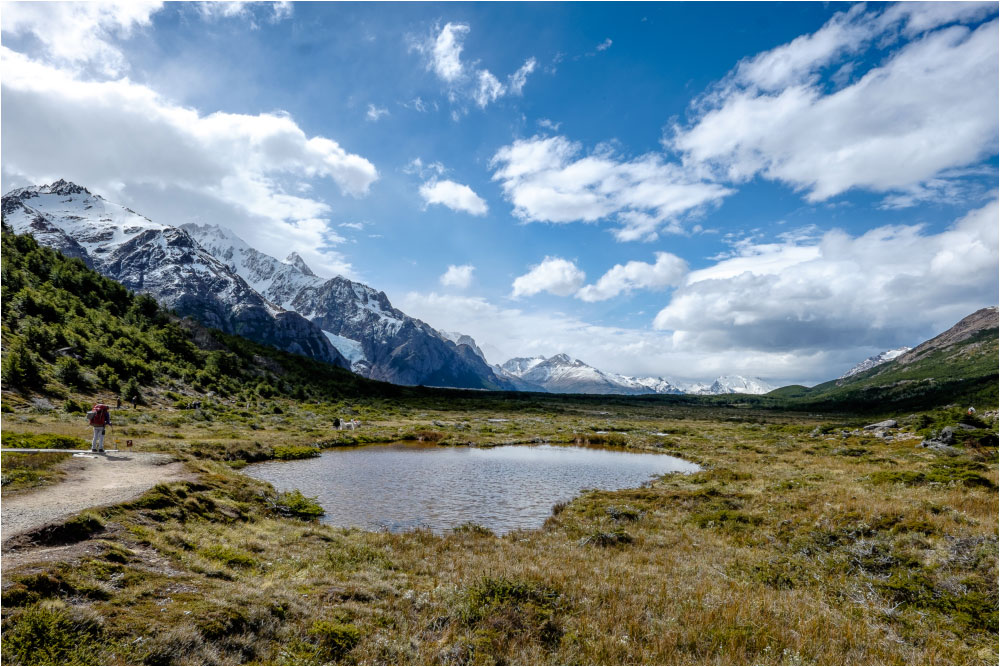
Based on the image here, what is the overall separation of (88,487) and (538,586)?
19.0 m

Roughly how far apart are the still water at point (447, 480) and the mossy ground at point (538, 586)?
117 inches

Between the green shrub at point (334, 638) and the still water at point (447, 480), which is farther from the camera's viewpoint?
the still water at point (447, 480)

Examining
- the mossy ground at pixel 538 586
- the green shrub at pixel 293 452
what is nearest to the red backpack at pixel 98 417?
the mossy ground at pixel 538 586

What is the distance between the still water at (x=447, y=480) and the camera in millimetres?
26000

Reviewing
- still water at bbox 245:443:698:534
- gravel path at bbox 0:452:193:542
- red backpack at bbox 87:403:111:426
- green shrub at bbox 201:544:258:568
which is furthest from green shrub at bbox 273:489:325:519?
red backpack at bbox 87:403:111:426

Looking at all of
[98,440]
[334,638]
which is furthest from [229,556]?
[98,440]

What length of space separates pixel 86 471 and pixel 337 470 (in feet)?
60.1

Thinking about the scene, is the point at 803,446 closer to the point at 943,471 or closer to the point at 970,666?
the point at 943,471

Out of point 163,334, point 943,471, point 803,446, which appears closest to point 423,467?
point 943,471

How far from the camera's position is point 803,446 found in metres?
61.4

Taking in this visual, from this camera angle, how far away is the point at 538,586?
563 inches

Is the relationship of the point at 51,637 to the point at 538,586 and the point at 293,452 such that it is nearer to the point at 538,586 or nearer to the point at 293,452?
A: the point at 538,586

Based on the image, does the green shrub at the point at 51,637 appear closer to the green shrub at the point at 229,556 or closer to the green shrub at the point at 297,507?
the green shrub at the point at 229,556

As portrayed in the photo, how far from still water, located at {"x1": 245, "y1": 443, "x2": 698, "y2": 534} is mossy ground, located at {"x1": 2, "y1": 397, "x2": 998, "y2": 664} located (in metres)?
2.97
